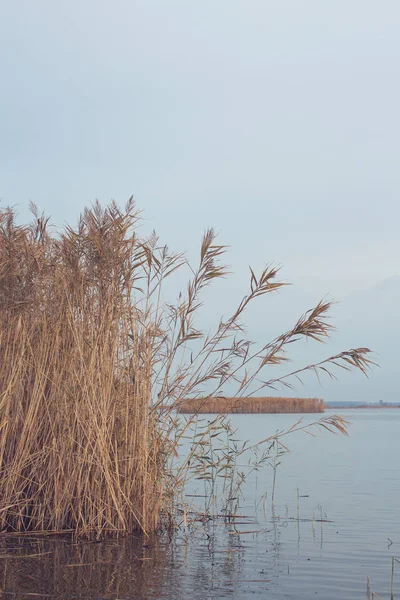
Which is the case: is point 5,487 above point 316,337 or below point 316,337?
below

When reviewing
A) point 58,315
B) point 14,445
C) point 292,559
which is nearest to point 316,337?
point 292,559

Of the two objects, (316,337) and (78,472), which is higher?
(316,337)

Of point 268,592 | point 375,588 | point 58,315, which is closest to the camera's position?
point 268,592

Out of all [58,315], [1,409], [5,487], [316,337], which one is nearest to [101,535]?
[5,487]

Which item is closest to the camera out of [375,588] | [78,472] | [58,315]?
[375,588]

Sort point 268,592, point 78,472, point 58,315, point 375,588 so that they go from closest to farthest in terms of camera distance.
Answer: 1. point 268,592
2. point 375,588
3. point 78,472
4. point 58,315

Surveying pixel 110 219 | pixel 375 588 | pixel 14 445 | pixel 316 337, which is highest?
pixel 110 219

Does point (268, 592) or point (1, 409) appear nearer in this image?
point (268, 592)

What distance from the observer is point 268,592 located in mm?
5082

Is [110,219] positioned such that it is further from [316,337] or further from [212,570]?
[212,570]

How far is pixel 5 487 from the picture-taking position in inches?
241

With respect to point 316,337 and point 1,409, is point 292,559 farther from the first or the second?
point 1,409

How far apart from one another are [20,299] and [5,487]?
173 centimetres

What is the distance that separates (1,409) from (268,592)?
9.28ft
